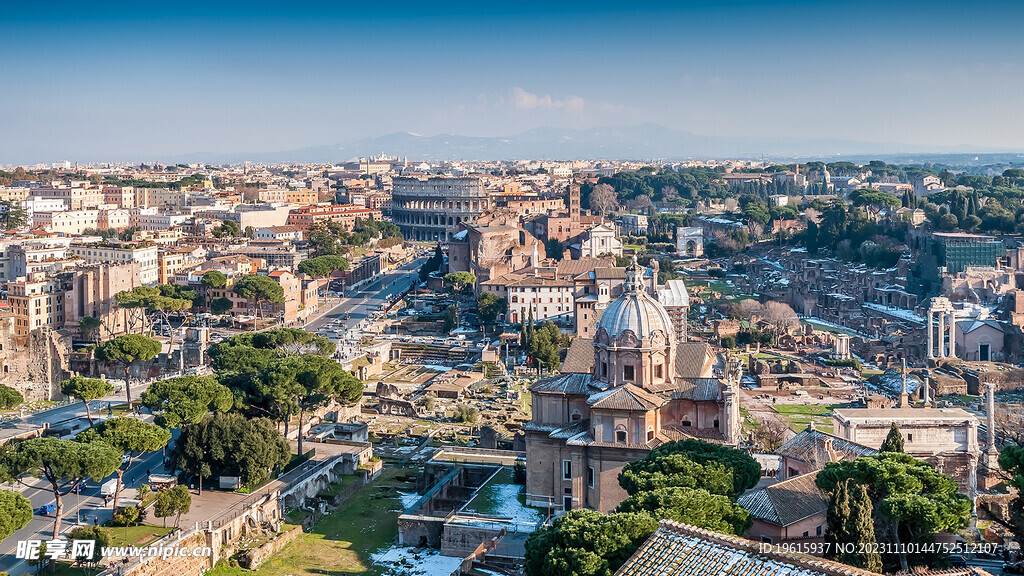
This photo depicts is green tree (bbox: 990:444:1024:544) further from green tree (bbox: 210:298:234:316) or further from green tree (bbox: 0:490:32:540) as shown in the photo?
green tree (bbox: 210:298:234:316)

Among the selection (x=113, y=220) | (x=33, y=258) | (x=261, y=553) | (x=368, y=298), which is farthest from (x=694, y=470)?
(x=113, y=220)

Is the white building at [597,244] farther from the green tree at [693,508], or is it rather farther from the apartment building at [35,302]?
the green tree at [693,508]

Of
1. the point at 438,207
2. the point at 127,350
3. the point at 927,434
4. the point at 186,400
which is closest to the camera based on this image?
the point at 927,434

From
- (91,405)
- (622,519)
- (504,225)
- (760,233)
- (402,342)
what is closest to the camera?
(622,519)

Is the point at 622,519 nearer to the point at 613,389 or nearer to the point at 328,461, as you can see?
the point at 613,389

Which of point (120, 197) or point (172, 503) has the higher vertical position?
point (120, 197)

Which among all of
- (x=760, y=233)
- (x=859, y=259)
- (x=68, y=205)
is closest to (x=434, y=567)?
(x=859, y=259)

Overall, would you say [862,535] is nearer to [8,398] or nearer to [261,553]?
[261,553]

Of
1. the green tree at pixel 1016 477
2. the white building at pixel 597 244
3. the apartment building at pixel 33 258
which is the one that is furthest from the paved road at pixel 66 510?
the white building at pixel 597 244
